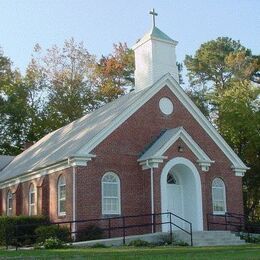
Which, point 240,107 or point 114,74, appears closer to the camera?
point 240,107

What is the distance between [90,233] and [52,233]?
185 cm

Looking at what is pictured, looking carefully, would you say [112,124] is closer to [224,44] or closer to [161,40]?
[161,40]

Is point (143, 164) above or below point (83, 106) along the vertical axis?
below

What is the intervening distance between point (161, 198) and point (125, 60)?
3420cm

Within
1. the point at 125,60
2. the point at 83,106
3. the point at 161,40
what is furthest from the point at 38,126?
the point at 161,40

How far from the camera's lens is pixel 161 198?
28031 mm

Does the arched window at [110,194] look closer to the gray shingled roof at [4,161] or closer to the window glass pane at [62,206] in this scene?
the window glass pane at [62,206]

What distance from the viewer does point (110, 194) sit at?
28453 mm

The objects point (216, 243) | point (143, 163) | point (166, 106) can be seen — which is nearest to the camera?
point (216, 243)

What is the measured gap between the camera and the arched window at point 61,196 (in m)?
29.0

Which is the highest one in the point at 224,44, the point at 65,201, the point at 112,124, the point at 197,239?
the point at 224,44

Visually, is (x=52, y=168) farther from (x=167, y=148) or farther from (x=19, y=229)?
(x=167, y=148)

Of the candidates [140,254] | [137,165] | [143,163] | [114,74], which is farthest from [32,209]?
[114,74]

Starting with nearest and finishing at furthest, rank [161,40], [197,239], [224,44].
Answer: [197,239] → [161,40] → [224,44]
